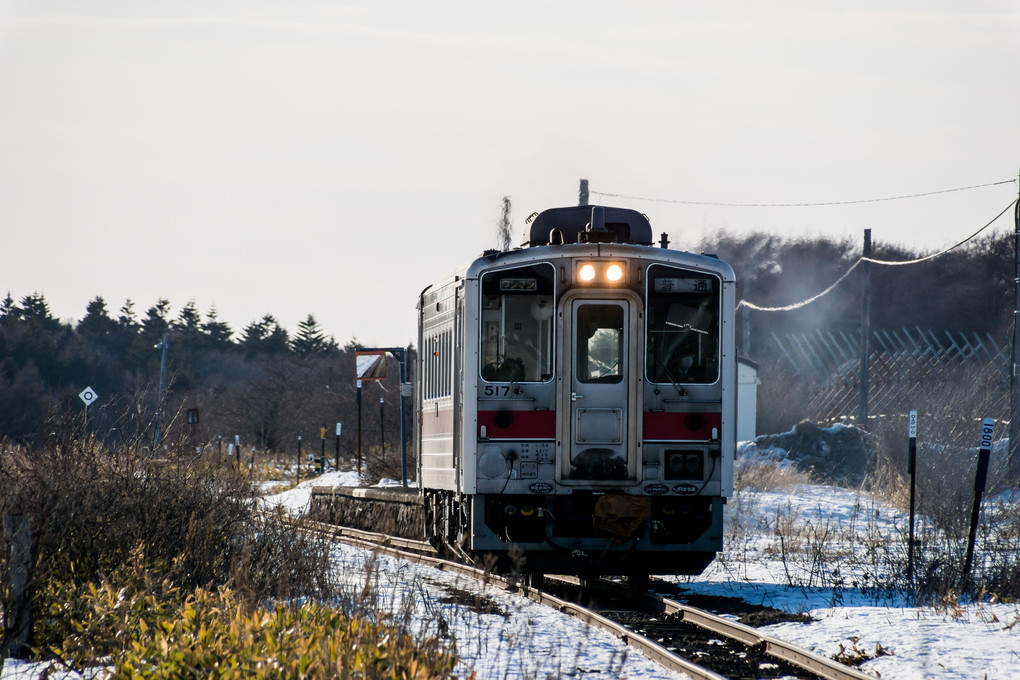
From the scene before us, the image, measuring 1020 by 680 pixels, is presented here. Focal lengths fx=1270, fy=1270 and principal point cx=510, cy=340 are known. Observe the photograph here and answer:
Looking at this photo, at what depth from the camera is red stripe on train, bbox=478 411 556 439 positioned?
11742mm

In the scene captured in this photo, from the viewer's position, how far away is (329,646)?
19.1 feet

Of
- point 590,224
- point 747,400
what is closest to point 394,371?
point 747,400

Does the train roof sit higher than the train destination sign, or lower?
higher

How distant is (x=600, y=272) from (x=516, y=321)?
0.91 meters

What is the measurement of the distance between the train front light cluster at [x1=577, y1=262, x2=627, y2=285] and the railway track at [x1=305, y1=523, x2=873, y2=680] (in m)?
2.92

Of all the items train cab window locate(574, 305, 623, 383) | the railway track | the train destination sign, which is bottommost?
the railway track

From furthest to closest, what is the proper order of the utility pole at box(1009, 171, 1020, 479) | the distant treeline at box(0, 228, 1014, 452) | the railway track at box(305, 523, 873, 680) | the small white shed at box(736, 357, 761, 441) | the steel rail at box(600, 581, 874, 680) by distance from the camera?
the distant treeline at box(0, 228, 1014, 452), the small white shed at box(736, 357, 761, 441), the utility pole at box(1009, 171, 1020, 479), the railway track at box(305, 523, 873, 680), the steel rail at box(600, 581, 874, 680)

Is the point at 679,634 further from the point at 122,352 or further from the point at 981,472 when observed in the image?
the point at 122,352

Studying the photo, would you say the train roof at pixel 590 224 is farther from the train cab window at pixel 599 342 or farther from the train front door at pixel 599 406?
the train front door at pixel 599 406

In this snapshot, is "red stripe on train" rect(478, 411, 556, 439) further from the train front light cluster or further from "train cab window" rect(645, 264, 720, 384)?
the train front light cluster

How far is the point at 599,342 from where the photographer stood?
11.9 m

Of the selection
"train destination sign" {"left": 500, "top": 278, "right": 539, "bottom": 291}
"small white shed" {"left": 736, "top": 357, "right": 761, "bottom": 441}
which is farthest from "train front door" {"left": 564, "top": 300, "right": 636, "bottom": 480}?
"small white shed" {"left": 736, "top": 357, "right": 761, "bottom": 441}

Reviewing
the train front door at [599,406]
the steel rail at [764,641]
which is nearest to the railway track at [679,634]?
the steel rail at [764,641]

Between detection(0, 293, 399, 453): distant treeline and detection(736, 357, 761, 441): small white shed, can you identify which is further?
detection(0, 293, 399, 453): distant treeline
